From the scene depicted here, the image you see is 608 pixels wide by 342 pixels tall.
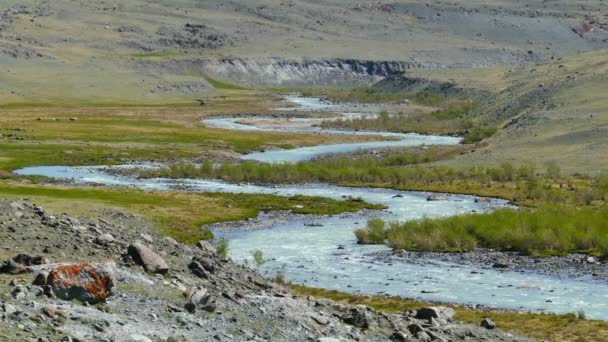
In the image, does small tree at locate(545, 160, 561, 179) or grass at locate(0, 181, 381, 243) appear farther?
small tree at locate(545, 160, 561, 179)

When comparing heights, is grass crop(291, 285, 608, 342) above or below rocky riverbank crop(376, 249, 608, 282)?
above

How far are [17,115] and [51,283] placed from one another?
10649cm

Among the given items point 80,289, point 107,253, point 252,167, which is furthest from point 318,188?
point 80,289

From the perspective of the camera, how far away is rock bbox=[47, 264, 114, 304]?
2230 cm

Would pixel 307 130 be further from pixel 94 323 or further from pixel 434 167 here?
pixel 94 323

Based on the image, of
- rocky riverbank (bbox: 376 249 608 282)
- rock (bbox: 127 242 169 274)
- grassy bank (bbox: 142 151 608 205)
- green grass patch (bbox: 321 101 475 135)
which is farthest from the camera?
green grass patch (bbox: 321 101 475 135)

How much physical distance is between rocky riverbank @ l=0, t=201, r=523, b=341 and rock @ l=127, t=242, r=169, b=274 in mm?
30

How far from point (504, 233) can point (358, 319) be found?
22.8 m

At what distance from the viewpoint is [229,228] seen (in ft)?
178

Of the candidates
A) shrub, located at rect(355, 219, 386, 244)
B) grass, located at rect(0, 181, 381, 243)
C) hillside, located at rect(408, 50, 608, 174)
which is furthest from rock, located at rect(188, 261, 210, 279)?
hillside, located at rect(408, 50, 608, 174)

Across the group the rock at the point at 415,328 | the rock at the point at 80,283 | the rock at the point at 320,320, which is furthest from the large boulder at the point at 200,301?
the rock at the point at 415,328

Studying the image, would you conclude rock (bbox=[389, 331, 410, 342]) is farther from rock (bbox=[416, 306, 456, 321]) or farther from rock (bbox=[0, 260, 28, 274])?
rock (bbox=[0, 260, 28, 274])

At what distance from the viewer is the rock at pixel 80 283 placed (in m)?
22.3

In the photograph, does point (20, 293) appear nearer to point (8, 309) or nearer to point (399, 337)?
point (8, 309)
